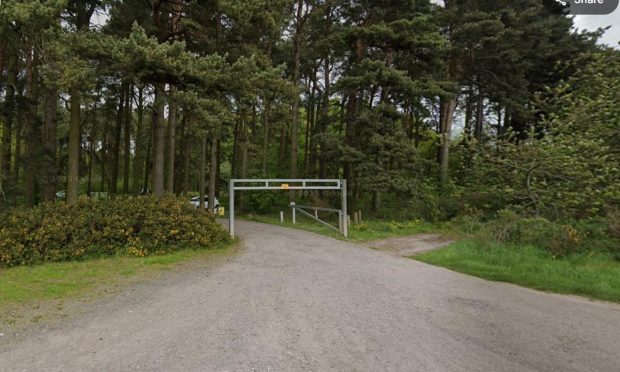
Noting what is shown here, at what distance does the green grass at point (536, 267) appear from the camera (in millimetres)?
6659

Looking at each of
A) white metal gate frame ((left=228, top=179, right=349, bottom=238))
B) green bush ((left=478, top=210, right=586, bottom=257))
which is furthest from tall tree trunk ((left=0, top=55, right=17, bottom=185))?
green bush ((left=478, top=210, right=586, bottom=257))

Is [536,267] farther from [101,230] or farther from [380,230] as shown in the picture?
[101,230]

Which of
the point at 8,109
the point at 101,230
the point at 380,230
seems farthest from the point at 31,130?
the point at 380,230

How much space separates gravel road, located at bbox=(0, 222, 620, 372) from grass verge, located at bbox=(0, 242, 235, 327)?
60cm

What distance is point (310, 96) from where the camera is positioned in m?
25.6

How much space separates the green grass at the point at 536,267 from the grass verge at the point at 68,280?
5368 millimetres

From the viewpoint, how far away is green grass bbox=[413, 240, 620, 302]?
6659 millimetres

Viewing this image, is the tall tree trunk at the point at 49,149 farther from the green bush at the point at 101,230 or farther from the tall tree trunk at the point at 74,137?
the green bush at the point at 101,230

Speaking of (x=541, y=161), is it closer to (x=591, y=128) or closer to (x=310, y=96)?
(x=591, y=128)

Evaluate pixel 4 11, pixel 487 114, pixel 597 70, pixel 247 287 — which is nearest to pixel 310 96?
pixel 487 114

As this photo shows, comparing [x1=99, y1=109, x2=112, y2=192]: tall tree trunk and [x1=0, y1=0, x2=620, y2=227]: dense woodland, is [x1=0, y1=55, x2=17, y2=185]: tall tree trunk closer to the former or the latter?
[x1=0, y1=0, x2=620, y2=227]: dense woodland

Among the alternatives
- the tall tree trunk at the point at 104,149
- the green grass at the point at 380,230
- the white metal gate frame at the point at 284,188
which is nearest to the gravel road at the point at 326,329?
the white metal gate frame at the point at 284,188

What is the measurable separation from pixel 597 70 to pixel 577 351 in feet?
28.5

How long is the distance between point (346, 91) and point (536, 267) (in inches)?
533
